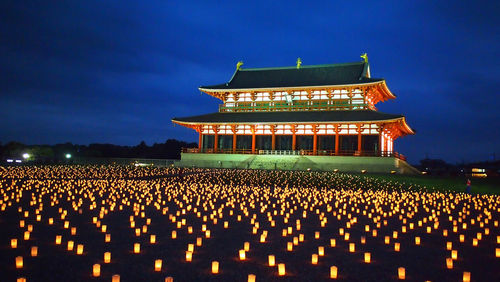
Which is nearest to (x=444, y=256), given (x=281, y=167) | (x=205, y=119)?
(x=281, y=167)

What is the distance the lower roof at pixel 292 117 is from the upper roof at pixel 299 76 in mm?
3024

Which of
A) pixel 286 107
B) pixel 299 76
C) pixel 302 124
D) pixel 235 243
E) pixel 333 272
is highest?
pixel 299 76

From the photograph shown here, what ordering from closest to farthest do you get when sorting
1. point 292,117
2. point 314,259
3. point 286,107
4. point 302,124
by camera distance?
point 314,259 → point 302,124 → point 292,117 → point 286,107

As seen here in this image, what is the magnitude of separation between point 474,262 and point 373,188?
43.7 ft

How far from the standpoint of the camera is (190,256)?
5984mm

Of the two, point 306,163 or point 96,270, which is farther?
point 306,163

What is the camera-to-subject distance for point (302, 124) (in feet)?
119

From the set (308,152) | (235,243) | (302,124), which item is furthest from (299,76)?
(235,243)

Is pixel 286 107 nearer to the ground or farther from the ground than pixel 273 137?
farther from the ground

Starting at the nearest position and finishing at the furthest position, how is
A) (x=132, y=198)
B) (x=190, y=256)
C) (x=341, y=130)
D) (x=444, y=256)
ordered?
(x=190, y=256), (x=444, y=256), (x=132, y=198), (x=341, y=130)

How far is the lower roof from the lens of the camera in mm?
34259

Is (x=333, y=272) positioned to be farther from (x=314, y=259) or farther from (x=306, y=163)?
(x=306, y=163)

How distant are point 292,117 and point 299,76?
736 cm

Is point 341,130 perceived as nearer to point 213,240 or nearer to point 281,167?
point 281,167
